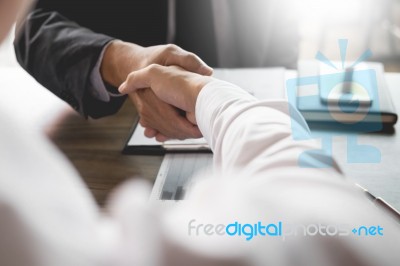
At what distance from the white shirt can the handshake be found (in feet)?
0.56

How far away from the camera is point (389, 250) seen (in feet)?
0.75

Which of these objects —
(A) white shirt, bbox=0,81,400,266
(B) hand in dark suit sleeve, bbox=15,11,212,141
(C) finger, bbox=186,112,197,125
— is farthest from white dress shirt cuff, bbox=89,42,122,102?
(A) white shirt, bbox=0,81,400,266

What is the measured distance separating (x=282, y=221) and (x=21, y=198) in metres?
0.15

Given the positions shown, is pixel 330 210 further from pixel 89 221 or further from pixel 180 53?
pixel 180 53

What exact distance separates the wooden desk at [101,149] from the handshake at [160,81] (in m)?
0.03

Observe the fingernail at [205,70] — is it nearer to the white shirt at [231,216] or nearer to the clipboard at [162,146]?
the clipboard at [162,146]

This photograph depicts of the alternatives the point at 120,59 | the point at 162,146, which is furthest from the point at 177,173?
the point at 120,59

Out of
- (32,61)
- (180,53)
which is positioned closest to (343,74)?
(180,53)

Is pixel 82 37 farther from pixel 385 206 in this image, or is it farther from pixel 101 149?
pixel 385 206

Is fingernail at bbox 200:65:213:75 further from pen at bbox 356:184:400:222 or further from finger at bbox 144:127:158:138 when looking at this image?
pen at bbox 356:184:400:222

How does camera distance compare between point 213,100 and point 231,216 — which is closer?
point 231,216

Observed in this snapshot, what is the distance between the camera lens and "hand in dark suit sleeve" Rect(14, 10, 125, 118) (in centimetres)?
55

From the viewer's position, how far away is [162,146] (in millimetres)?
479

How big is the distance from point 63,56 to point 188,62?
0.18 metres
